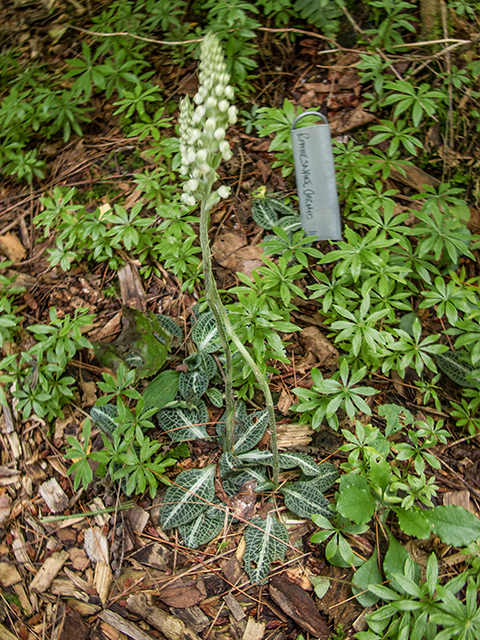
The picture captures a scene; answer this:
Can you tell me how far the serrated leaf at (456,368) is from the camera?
95.7 inches

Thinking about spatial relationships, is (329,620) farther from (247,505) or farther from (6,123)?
(6,123)

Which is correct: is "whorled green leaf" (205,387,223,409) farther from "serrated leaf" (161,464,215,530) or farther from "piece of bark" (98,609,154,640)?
"piece of bark" (98,609,154,640)

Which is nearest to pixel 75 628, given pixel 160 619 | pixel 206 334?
pixel 160 619

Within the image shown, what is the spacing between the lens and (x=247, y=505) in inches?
89.5

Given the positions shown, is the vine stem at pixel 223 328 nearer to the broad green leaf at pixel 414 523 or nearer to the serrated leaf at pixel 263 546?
the serrated leaf at pixel 263 546

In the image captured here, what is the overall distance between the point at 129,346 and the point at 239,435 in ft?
2.83

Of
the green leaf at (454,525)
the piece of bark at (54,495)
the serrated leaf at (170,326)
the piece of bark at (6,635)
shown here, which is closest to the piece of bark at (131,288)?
the serrated leaf at (170,326)

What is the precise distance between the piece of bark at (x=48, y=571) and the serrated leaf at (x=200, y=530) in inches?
26.1

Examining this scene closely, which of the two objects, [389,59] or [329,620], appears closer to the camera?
[329,620]

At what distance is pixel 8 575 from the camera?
2256 mm

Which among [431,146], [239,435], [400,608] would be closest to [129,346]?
[239,435]

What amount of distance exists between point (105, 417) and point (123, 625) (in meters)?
1.01

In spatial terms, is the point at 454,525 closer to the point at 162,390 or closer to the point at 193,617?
the point at 193,617

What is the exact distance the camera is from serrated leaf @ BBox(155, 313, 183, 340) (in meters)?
2.66
